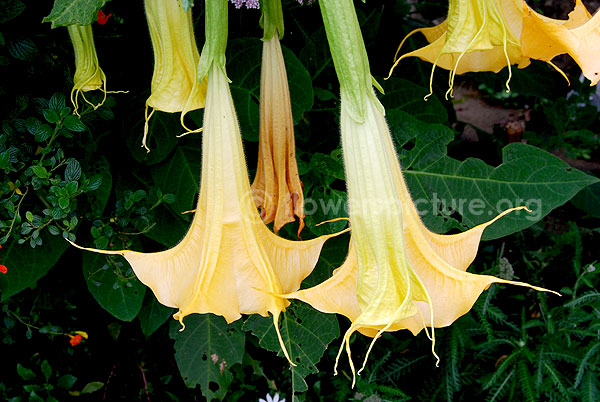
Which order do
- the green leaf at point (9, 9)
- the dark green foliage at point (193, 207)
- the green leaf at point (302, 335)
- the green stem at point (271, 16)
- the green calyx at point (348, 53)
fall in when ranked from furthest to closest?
the green leaf at point (302, 335) < the dark green foliage at point (193, 207) < the green leaf at point (9, 9) < the green stem at point (271, 16) < the green calyx at point (348, 53)

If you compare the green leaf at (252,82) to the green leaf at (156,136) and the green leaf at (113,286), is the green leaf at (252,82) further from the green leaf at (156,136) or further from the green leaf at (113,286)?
the green leaf at (113,286)

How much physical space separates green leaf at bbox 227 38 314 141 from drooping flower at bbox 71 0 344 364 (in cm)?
39

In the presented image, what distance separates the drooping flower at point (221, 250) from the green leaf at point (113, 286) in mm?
456

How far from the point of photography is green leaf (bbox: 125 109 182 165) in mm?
1062

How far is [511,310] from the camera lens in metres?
1.94

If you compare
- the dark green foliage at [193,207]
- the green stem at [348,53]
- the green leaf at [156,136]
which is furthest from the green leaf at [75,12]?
the green leaf at [156,136]

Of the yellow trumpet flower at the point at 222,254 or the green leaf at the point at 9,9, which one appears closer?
the yellow trumpet flower at the point at 222,254

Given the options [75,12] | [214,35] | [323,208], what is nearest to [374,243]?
[214,35]

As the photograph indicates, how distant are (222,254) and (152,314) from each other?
71 centimetres

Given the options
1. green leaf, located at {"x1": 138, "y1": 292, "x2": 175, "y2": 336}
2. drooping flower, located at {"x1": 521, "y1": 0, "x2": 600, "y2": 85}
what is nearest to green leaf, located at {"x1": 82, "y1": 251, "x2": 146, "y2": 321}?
green leaf, located at {"x1": 138, "y1": 292, "x2": 175, "y2": 336}

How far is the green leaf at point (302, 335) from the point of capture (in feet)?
3.95

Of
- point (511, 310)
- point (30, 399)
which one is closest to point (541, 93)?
point (511, 310)

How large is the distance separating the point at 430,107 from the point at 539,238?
3.17 feet

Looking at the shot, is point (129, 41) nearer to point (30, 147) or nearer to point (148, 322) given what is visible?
point (30, 147)
